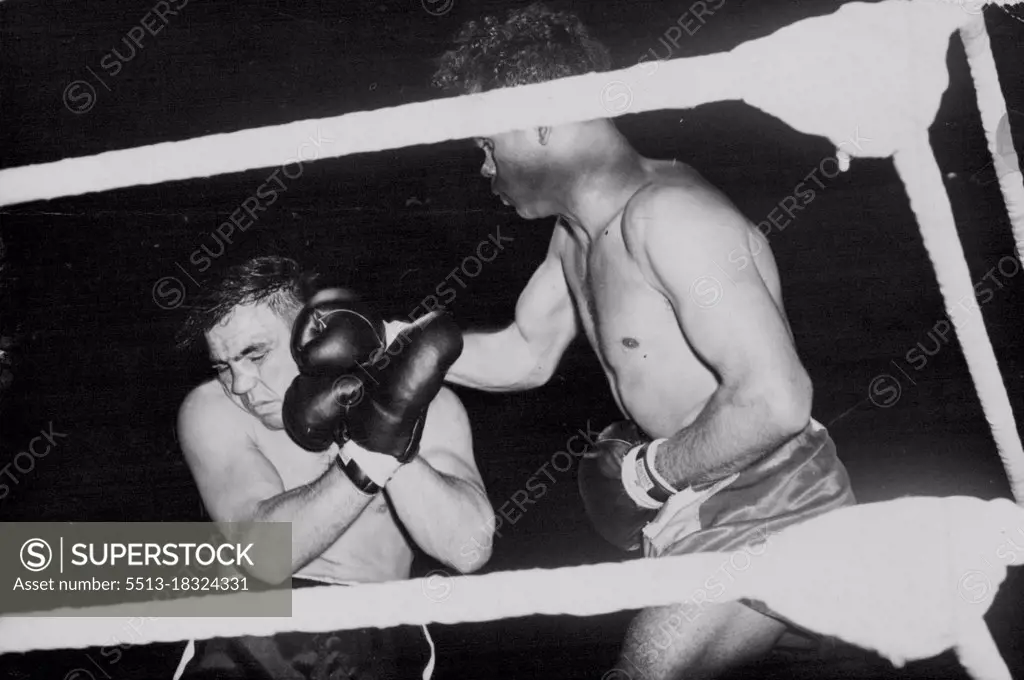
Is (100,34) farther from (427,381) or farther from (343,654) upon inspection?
(343,654)

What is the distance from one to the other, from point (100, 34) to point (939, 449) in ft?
5.15

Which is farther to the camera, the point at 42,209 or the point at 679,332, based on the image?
the point at 42,209

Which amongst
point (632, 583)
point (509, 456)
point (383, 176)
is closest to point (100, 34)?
point (383, 176)

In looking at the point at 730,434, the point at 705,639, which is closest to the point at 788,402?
the point at 730,434

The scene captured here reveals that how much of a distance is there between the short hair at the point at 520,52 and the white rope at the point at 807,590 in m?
0.78

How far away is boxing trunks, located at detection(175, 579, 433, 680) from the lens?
4.36 ft

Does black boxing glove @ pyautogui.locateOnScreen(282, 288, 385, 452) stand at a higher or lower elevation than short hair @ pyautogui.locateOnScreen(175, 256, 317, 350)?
lower

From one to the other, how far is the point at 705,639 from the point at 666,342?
0.46 m

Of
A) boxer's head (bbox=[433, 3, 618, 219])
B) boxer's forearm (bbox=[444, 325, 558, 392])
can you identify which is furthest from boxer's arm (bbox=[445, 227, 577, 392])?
boxer's head (bbox=[433, 3, 618, 219])

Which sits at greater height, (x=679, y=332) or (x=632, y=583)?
(x=679, y=332)

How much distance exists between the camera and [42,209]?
1441 mm

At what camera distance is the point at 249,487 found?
1396 millimetres

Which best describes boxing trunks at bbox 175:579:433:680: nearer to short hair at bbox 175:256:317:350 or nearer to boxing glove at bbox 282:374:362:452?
boxing glove at bbox 282:374:362:452

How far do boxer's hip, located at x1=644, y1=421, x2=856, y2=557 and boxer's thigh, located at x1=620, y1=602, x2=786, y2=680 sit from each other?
0.10 metres
